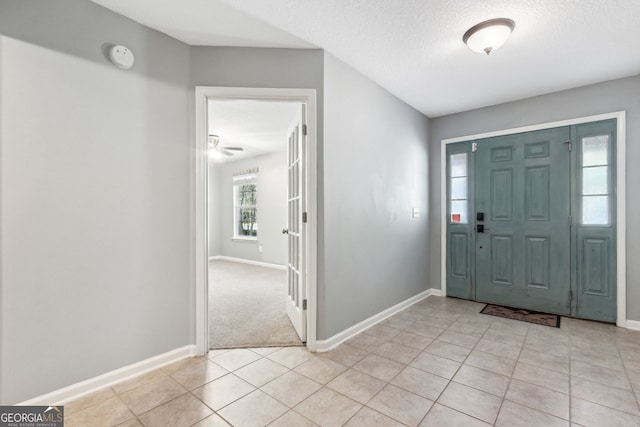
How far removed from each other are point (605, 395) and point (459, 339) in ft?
3.24

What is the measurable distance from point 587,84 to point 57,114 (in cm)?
468

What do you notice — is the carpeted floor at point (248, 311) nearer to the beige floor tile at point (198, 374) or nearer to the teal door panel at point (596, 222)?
the beige floor tile at point (198, 374)

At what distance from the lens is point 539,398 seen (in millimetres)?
1794

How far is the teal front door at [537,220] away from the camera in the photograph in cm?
304

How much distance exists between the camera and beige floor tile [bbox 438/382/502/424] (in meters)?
1.66

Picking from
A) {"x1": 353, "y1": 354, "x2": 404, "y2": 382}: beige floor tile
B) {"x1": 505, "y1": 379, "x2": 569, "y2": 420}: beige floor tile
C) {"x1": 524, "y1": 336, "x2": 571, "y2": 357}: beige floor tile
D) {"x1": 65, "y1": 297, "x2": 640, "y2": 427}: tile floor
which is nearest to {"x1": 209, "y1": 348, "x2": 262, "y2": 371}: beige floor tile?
{"x1": 65, "y1": 297, "x2": 640, "y2": 427}: tile floor

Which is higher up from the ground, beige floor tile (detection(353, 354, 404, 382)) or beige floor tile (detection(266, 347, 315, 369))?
beige floor tile (detection(353, 354, 404, 382))

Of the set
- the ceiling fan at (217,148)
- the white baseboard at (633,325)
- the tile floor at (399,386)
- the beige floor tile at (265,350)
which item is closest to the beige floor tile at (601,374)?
the tile floor at (399,386)

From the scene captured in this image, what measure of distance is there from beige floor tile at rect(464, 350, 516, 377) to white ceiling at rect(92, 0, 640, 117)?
8.28 ft

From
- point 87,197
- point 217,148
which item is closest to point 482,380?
point 87,197

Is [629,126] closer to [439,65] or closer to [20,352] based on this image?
[439,65]

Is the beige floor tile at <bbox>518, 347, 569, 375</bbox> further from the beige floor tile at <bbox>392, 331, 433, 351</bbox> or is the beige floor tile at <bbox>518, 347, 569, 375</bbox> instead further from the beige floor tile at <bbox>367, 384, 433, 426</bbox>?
the beige floor tile at <bbox>367, 384, 433, 426</bbox>

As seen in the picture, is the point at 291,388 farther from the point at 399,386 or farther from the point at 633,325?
the point at 633,325

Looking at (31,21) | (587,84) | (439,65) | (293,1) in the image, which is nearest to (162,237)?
(31,21)
